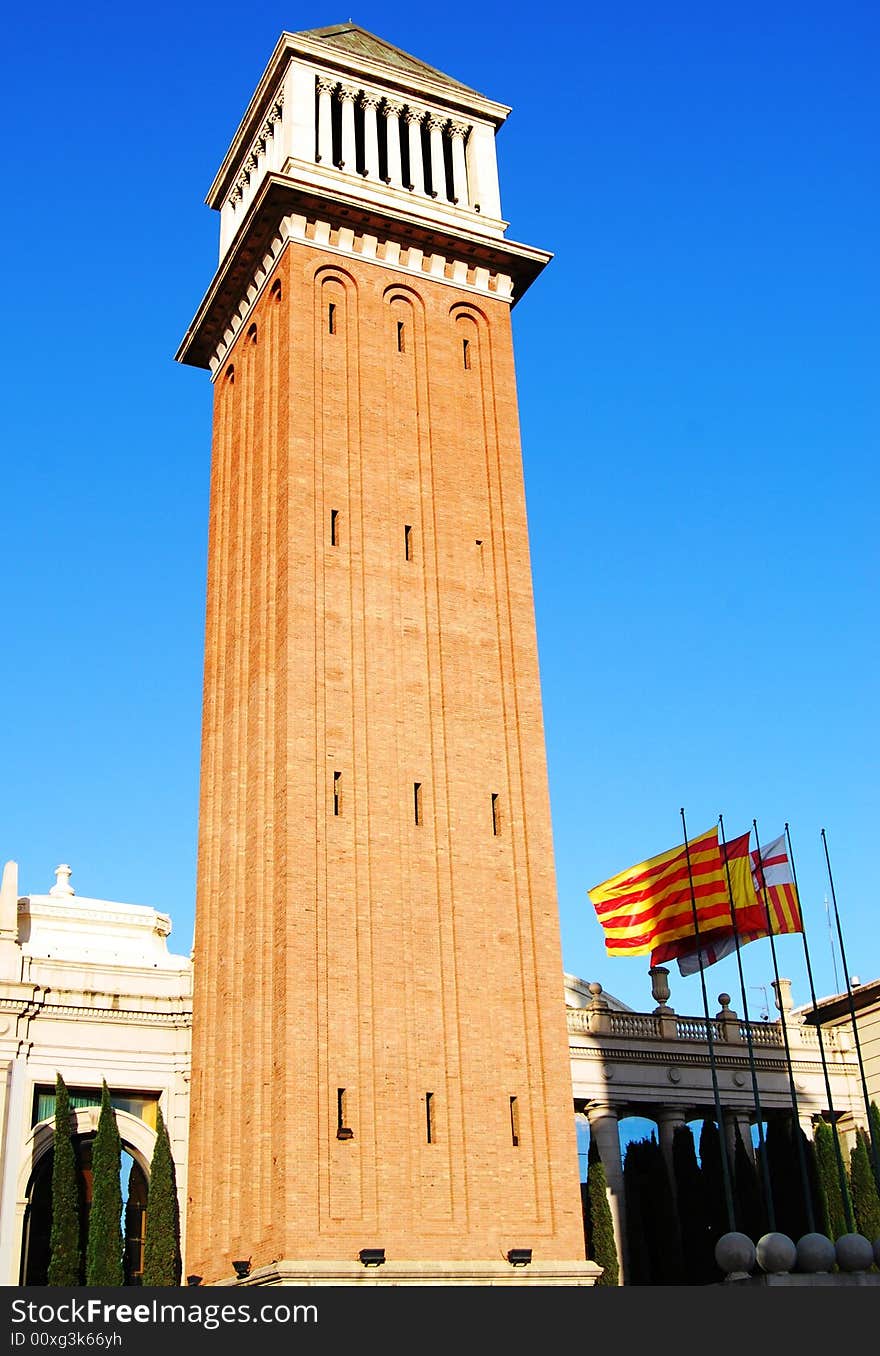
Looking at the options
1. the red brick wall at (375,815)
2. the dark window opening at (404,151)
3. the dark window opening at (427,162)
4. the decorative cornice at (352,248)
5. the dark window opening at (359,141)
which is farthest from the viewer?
the dark window opening at (427,162)

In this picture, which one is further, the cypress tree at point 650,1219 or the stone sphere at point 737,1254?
the cypress tree at point 650,1219

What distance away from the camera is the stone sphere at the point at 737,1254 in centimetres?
2673

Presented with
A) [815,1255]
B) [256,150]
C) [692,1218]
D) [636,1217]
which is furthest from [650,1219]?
[256,150]

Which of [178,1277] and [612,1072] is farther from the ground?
[612,1072]

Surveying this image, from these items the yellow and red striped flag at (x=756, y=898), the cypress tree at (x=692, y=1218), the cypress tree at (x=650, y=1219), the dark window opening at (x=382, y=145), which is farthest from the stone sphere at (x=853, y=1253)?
the dark window opening at (x=382, y=145)

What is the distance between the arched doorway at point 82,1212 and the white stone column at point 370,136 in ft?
91.8

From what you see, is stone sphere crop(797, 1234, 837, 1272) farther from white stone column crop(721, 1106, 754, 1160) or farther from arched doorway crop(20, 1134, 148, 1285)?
white stone column crop(721, 1106, 754, 1160)

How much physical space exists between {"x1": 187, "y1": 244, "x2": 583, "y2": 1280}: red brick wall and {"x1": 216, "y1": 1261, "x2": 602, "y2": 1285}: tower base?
33cm

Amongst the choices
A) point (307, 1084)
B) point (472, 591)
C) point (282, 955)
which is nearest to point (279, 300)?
point (472, 591)

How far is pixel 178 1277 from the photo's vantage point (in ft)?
125

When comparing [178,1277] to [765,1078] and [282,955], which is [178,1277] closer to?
[282,955]

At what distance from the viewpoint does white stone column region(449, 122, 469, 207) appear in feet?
143

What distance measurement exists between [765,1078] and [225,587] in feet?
78.4

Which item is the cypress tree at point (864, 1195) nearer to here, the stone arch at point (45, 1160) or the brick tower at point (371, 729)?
the brick tower at point (371, 729)
